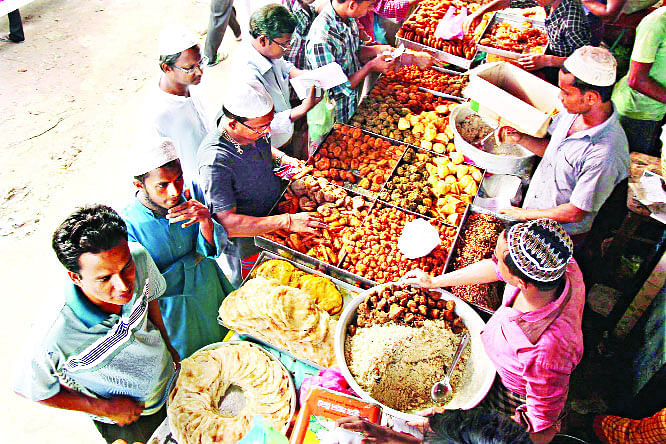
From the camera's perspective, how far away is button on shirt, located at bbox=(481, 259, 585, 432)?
206cm

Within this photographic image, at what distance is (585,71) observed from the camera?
8.87 ft

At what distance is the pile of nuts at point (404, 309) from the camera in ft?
8.09

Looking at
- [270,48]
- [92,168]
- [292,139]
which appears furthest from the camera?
[92,168]

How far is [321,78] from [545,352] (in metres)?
2.54

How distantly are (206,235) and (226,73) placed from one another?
4.31m

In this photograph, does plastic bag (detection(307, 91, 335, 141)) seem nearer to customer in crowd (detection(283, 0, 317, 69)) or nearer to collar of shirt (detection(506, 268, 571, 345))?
customer in crowd (detection(283, 0, 317, 69))

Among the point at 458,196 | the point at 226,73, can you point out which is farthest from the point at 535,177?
the point at 226,73

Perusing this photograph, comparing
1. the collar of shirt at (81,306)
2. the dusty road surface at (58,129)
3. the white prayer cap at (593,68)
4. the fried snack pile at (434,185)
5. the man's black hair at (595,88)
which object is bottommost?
the dusty road surface at (58,129)

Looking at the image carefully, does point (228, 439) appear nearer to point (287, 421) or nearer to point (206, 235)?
point (287, 421)

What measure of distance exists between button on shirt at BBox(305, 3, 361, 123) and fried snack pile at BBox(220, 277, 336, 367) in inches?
75.3

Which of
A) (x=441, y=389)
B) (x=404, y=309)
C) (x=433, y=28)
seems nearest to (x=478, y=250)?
(x=404, y=309)

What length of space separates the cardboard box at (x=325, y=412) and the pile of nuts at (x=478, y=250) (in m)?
0.86

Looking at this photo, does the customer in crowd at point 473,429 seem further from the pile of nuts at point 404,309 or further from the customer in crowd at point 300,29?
the customer in crowd at point 300,29

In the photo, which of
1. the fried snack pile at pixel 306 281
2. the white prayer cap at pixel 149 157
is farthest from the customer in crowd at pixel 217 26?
the fried snack pile at pixel 306 281
